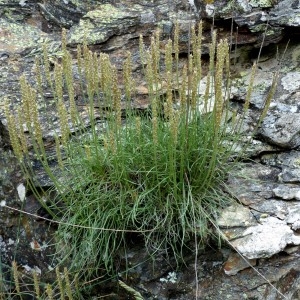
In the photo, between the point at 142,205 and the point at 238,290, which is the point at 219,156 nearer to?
the point at 142,205

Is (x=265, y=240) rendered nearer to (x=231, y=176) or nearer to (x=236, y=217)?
(x=236, y=217)

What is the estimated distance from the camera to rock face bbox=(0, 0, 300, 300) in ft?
10.9

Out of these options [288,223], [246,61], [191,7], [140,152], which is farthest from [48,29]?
[288,223]

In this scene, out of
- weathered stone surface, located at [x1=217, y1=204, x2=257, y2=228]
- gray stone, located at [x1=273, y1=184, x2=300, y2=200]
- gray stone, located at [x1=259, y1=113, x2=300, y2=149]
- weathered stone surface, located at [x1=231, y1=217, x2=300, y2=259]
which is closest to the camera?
weathered stone surface, located at [x1=231, y1=217, x2=300, y2=259]

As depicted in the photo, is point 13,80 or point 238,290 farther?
point 13,80

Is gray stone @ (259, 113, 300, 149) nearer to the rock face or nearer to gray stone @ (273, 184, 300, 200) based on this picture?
the rock face

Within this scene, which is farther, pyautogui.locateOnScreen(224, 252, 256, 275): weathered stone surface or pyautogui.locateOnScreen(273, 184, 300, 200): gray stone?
pyautogui.locateOnScreen(273, 184, 300, 200): gray stone

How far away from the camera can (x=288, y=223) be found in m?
3.36

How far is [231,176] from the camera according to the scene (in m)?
3.67

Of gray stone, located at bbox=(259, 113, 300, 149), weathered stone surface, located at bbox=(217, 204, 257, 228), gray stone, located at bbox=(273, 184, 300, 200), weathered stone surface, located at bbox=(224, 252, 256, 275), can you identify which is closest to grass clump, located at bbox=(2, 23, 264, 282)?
weathered stone surface, located at bbox=(217, 204, 257, 228)

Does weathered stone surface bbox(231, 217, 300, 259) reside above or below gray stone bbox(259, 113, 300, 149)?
below

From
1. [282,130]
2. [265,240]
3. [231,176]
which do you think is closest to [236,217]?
[265,240]

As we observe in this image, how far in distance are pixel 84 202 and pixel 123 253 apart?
14.5 inches

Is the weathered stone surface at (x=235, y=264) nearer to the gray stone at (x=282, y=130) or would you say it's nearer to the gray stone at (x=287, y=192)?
the gray stone at (x=287, y=192)
